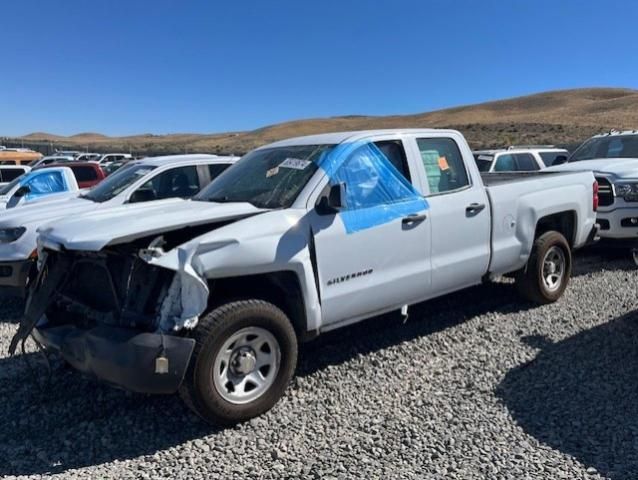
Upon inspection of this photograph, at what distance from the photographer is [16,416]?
4246mm

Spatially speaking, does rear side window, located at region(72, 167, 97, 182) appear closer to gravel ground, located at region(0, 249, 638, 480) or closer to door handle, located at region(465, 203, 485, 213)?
gravel ground, located at region(0, 249, 638, 480)

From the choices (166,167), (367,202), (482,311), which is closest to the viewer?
(367,202)

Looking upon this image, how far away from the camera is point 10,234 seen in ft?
22.4

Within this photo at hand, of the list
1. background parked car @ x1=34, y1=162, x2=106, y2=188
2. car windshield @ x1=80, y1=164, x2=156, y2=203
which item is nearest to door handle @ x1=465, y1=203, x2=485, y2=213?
car windshield @ x1=80, y1=164, x2=156, y2=203

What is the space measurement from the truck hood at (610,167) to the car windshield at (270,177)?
4.67 m

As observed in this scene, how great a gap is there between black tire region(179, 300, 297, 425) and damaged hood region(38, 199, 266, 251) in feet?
2.11

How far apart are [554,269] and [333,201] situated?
3402mm

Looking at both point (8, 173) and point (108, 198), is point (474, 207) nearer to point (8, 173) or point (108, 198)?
point (108, 198)

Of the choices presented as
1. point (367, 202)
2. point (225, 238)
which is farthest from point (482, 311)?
point (225, 238)

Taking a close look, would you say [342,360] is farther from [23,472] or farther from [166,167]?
[166,167]

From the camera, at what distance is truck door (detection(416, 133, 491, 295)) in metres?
5.28

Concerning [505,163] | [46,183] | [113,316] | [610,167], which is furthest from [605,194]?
[46,183]

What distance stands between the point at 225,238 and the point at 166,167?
15.2ft

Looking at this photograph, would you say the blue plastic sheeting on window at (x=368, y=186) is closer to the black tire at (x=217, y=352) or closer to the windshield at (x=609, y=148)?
the black tire at (x=217, y=352)
